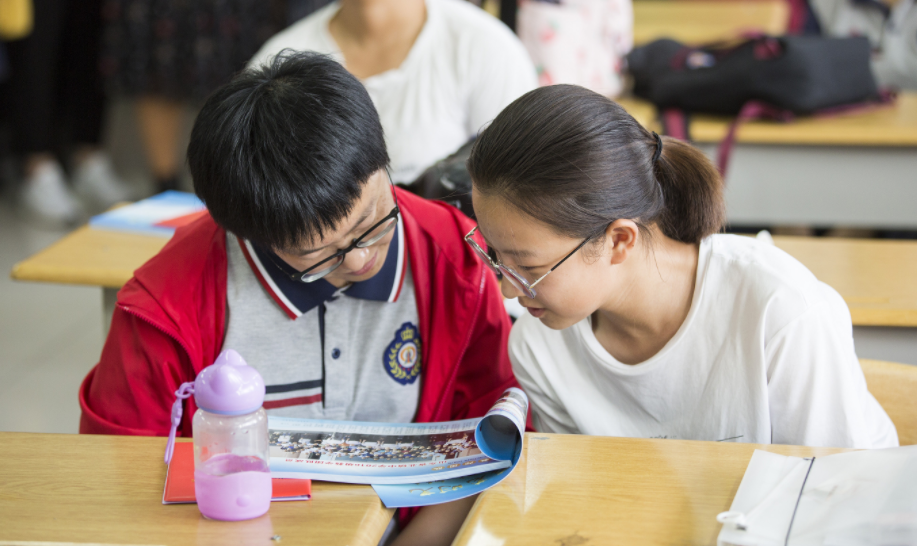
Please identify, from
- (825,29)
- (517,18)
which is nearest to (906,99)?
(825,29)

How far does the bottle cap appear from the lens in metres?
0.75

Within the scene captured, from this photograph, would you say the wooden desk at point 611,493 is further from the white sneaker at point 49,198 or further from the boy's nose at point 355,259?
the white sneaker at point 49,198

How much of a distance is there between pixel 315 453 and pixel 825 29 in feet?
10.8

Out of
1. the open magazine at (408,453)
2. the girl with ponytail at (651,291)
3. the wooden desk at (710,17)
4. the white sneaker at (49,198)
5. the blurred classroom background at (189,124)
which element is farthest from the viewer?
the wooden desk at (710,17)

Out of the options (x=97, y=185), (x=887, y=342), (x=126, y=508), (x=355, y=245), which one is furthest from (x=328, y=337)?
(x=97, y=185)

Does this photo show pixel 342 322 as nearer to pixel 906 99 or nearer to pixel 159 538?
pixel 159 538

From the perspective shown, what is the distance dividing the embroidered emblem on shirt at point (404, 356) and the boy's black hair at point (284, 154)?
269 millimetres

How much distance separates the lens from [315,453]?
2.99ft

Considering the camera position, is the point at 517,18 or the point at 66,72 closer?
the point at 517,18

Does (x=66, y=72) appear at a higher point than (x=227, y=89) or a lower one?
lower

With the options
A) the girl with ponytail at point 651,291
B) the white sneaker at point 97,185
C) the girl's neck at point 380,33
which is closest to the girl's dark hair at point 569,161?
the girl with ponytail at point 651,291

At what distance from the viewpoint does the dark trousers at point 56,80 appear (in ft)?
12.1

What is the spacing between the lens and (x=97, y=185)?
391 centimetres

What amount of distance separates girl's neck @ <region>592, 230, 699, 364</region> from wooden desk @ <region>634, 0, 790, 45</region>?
3335 mm
